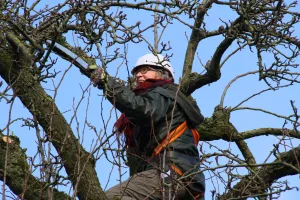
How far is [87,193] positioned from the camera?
18.9 feet

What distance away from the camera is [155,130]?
654cm

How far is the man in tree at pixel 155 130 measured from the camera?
6.32 metres

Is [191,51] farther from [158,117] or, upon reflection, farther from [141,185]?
[141,185]

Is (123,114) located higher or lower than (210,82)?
lower

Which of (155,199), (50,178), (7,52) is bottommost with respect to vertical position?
(50,178)

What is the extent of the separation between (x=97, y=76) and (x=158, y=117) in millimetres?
606

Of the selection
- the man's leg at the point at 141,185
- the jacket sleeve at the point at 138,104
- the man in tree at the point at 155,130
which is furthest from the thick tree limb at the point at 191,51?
the man's leg at the point at 141,185

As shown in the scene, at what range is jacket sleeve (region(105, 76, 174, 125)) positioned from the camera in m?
6.31

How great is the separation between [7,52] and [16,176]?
1012 millimetres

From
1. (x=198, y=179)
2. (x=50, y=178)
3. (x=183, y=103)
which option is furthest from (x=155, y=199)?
(x=50, y=178)

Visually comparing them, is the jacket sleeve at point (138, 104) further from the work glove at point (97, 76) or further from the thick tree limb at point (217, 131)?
the thick tree limb at point (217, 131)

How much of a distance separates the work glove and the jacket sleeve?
5 centimetres

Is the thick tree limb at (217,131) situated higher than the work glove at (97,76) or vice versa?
the thick tree limb at (217,131)

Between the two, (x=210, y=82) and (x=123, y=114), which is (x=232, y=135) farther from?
(x=123, y=114)
